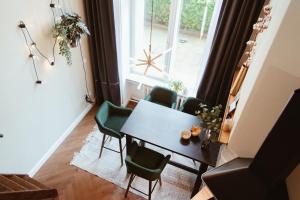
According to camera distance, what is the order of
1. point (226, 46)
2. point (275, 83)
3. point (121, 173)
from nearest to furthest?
point (275, 83), point (226, 46), point (121, 173)

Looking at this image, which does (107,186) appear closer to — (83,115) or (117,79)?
(83,115)

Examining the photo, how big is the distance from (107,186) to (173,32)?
257 cm

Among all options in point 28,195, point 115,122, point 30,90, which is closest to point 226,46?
point 115,122

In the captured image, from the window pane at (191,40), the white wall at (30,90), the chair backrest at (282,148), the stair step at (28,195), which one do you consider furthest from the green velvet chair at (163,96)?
the chair backrest at (282,148)

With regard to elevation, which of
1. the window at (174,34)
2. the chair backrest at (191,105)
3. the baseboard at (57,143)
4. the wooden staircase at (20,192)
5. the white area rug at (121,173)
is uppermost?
the window at (174,34)

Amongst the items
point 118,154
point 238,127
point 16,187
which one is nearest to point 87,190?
point 118,154

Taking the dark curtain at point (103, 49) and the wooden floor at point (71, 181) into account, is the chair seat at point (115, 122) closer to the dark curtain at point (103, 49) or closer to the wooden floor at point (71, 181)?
the wooden floor at point (71, 181)

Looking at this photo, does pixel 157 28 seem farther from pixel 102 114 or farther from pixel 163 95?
pixel 102 114

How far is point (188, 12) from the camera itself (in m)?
3.64

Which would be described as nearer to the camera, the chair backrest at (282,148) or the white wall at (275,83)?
the chair backrest at (282,148)

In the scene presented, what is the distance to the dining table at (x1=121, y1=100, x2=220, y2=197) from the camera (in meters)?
2.75

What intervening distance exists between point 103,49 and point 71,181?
2100mm

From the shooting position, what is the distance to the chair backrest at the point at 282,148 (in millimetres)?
1075

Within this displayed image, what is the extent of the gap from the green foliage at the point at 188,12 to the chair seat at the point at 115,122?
1.73m
